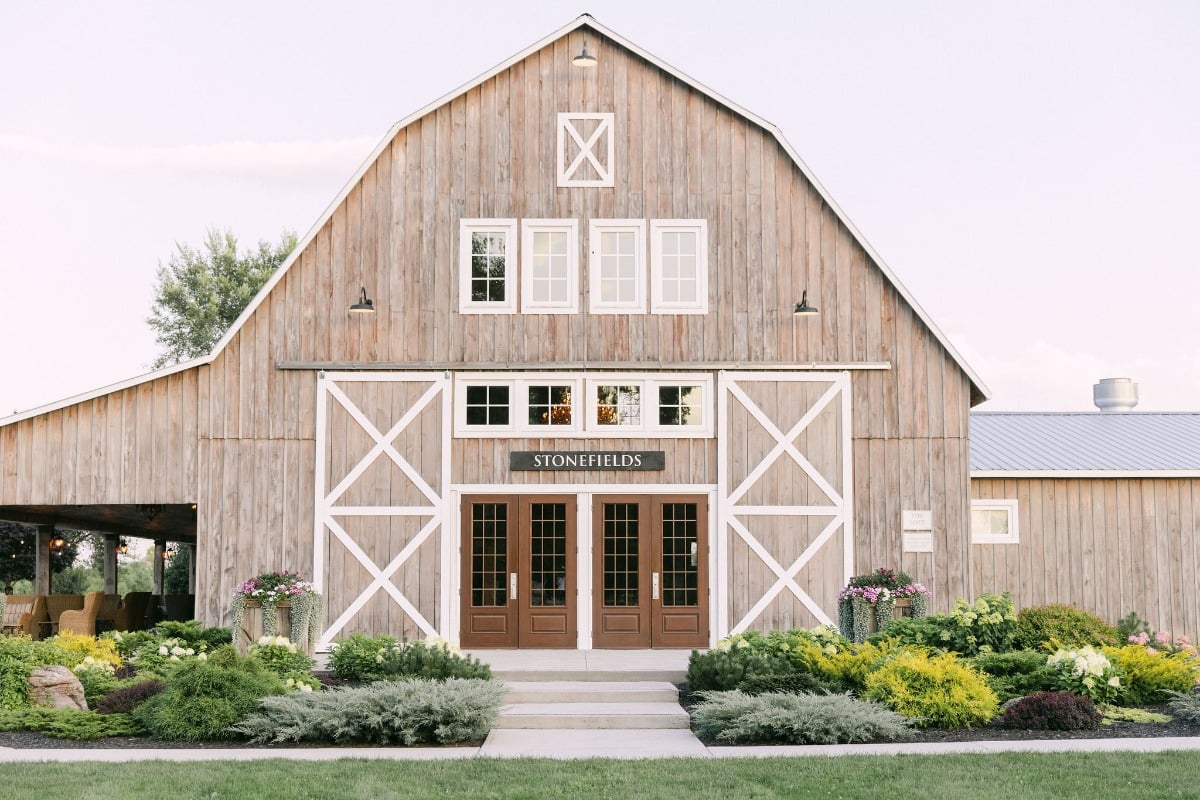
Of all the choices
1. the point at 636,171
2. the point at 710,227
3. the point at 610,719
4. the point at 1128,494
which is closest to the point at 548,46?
the point at 636,171

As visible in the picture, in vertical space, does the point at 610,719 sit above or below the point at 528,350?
below

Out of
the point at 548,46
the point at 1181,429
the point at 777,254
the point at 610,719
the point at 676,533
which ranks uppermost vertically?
the point at 548,46

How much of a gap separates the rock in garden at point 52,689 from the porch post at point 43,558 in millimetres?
9558

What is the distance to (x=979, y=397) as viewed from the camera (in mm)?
17828

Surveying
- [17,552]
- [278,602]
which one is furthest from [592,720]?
[17,552]

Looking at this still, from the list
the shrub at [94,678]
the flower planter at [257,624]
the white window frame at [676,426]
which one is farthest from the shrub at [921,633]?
the shrub at [94,678]

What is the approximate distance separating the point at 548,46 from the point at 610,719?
953 centimetres

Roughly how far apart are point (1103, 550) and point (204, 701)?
13800 millimetres

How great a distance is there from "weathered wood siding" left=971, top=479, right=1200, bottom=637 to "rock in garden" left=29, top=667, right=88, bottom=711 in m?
12.7

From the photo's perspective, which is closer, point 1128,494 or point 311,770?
point 311,770

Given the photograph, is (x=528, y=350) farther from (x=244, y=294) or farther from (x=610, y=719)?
(x=244, y=294)

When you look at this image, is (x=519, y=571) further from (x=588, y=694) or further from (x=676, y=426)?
(x=588, y=694)

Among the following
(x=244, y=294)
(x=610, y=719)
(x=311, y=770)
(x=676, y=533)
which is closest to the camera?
(x=311, y=770)

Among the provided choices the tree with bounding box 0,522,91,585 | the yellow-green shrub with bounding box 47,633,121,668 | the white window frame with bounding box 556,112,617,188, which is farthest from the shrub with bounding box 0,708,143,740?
the tree with bounding box 0,522,91,585
